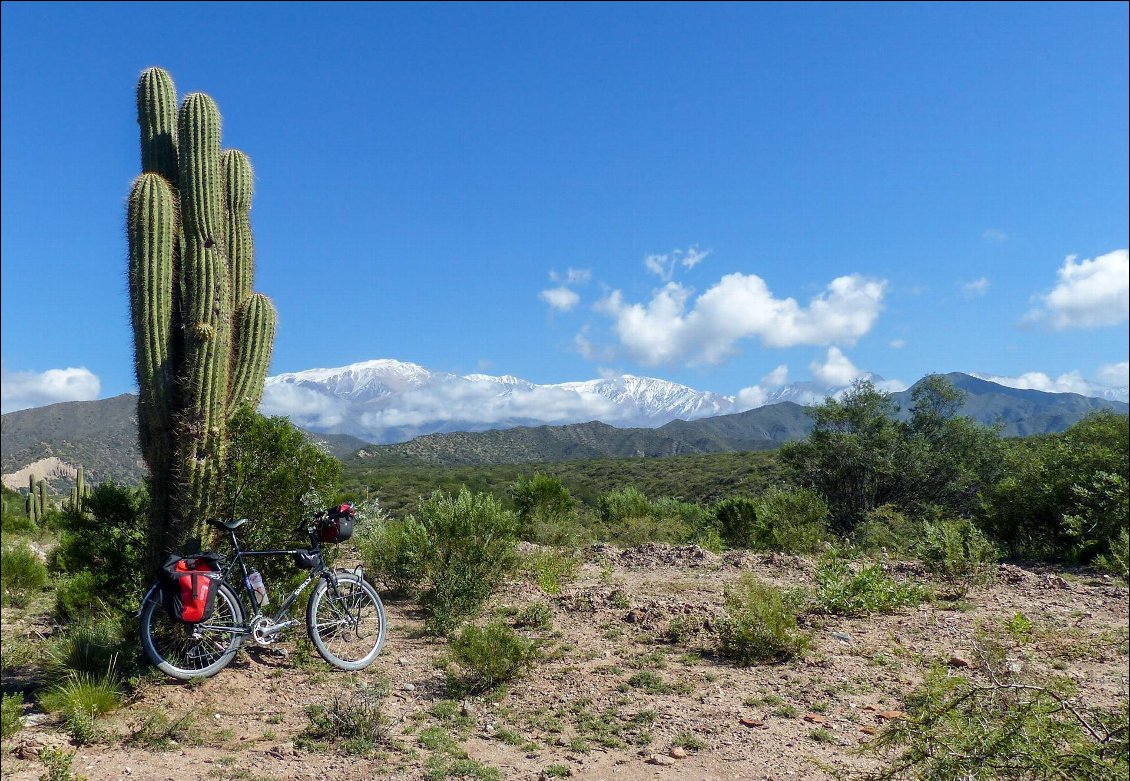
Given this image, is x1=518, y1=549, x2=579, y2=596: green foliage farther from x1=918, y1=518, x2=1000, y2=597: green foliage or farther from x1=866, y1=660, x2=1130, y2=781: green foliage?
x1=866, y1=660, x2=1130, y2=781: green foliage

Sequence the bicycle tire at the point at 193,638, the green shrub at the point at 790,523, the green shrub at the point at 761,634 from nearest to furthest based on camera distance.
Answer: the bicycle tire at the point at 193,638 → the green shrub at the point at 761,634 → the green shrub at the point at 790,523

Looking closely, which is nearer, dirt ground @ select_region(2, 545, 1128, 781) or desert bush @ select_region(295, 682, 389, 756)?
dirt ground @ select_region(2, 545, 1128, 781)

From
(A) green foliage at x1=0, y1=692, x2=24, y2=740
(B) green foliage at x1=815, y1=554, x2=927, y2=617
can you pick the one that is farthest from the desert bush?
(B) green foliage at x1=815, y1=554, x2=927, y2=617

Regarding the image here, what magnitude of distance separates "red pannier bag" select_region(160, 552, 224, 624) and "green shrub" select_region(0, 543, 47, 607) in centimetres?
753

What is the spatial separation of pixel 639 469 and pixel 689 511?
117 ft

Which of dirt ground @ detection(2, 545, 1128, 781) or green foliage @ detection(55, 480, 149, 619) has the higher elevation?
green foliage @ detection(55, 480, 149, 619)

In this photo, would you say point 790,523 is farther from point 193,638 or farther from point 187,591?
point 187,591

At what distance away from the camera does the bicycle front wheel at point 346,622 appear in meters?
6.02

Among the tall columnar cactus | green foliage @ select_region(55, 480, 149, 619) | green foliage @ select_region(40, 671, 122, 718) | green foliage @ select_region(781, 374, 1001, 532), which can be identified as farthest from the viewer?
green foliage @ select_region(781, 374, 1001, 532)

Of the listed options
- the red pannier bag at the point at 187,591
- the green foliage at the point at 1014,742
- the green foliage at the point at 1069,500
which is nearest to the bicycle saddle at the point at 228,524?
the red pannier bag at the point at 187,591

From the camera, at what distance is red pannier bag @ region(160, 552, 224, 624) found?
17.1ft

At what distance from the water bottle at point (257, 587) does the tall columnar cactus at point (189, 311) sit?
775 millimetres

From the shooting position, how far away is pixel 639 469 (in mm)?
53219

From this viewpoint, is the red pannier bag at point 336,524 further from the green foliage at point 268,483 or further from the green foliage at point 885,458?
the green foliage at point 885,458
